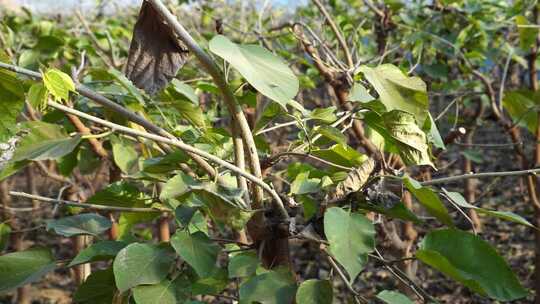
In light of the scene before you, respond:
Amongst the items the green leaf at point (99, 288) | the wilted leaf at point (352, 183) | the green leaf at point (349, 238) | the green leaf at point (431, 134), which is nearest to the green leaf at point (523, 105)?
the green leaf at point (431, 134)

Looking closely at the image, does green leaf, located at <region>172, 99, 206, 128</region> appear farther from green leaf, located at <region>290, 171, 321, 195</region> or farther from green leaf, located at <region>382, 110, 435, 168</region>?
green leaf, located at <region>382, 110, 435, 168</region>

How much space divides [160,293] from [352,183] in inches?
10.5

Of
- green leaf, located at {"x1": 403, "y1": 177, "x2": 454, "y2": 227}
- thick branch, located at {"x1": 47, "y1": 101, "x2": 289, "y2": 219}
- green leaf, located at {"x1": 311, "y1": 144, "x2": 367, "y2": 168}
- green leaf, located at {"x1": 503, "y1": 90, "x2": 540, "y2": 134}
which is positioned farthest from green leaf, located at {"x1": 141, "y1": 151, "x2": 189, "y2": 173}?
green leaf, located at {"x1": 503, "y1": 90, "x2": 540, "y2": 134}

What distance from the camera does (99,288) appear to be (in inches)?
32.4

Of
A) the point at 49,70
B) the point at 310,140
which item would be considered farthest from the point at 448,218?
the point at 49,70

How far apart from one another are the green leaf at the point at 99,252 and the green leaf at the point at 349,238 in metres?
0.30

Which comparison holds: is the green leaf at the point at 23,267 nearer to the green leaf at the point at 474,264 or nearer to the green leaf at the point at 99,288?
the green leaf at the point at 99,288

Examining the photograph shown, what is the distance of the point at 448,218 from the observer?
75 cm

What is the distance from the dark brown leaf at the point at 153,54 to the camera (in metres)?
0.77

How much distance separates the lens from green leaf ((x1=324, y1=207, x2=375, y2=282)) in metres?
0.66

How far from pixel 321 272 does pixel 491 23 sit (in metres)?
1.29

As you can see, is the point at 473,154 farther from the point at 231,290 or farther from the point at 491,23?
the point at 231,290

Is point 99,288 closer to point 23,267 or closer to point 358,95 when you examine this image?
point 23,267

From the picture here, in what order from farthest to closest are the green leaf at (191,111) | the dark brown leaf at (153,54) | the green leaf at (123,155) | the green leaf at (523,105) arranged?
the green leaf at (523,105) → the green leaf at (123,155) → the green leaf at (191,111) → the dark brown leaf at (153,54)
